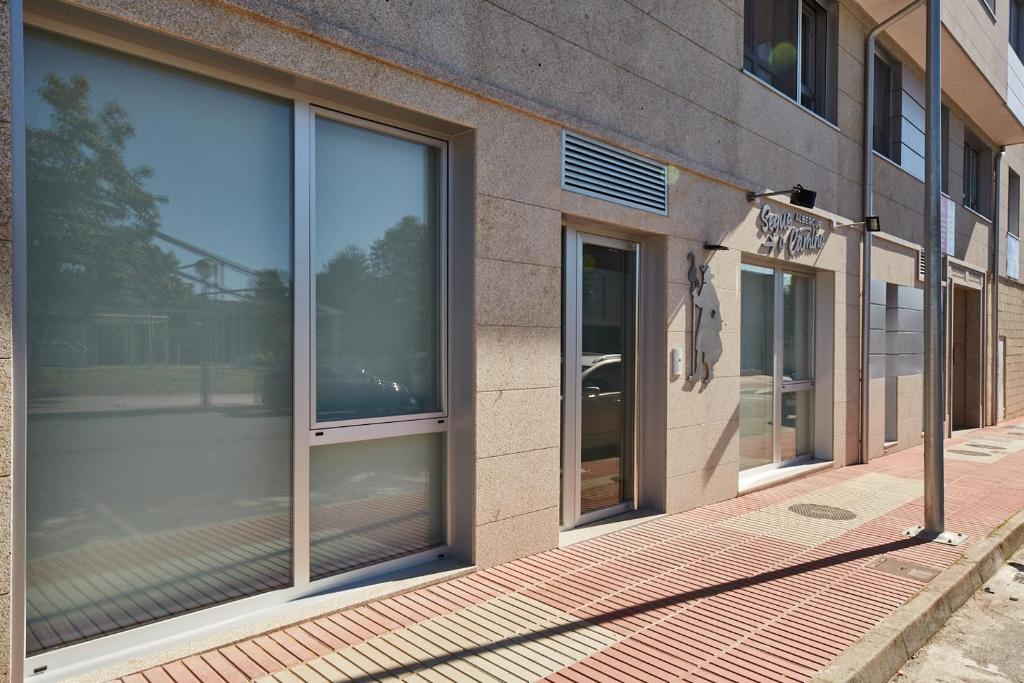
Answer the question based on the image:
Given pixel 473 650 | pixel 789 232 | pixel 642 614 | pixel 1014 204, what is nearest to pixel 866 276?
pixel 789 232

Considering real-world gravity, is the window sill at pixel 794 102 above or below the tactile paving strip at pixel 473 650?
above

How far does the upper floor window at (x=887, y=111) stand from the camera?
10992 millimetres

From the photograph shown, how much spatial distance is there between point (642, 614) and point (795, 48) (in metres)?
7.42

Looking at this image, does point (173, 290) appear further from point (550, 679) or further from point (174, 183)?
point (550, 679)

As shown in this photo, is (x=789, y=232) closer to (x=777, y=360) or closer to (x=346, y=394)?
(x=777, y=360)

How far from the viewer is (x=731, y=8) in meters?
7.40

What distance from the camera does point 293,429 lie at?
4125mm

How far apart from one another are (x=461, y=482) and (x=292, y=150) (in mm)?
2416

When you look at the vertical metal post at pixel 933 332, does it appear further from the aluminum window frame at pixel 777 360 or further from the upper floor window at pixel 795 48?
the upper floor window at pixel 795 48

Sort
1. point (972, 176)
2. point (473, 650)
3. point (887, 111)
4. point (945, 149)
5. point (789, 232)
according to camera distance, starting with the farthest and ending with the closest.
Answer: point (972, 176) < point (945, 149) < point (887, 111) < point (789, 232) < point (473, 650)

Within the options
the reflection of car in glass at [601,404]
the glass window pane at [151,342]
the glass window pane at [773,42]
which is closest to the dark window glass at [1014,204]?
the glass window pane at [773,42]

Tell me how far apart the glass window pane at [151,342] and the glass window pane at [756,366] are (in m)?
5.51

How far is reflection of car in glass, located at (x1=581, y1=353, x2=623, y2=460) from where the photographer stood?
20.3ft

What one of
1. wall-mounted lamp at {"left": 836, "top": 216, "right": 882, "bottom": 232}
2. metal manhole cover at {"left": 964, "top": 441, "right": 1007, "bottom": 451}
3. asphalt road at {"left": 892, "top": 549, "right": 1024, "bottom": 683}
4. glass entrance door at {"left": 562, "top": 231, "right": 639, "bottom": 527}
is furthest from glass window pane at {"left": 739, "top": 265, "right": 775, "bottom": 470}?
metal manhole cover at {"left": 964, "top": 441, "right": 1007, "bottom": 451}
